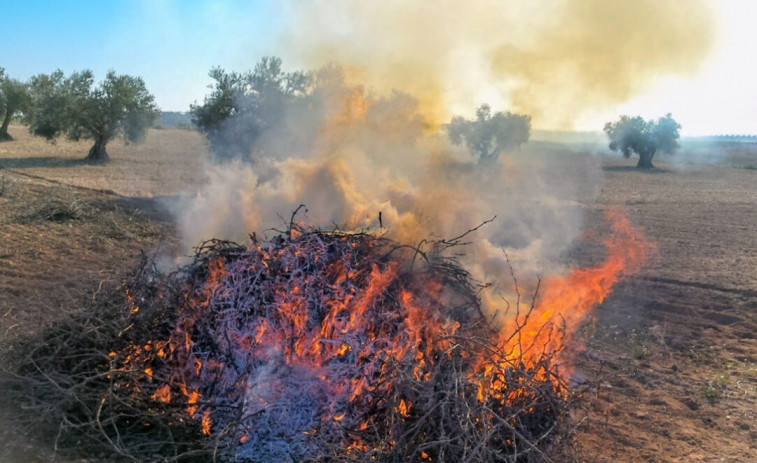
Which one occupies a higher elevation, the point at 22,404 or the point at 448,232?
the point at 448,232

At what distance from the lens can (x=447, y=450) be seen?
3.79 m

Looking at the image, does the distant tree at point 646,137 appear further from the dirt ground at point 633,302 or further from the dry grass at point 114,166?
the dry grass at point 114,166

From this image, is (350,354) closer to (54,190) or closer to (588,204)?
(54,190)

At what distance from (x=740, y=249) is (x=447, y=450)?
11.4 meters

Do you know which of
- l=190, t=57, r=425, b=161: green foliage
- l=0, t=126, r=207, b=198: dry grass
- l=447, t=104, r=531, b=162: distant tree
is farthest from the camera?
l=0, t=126, r=207, b=198: dry grass

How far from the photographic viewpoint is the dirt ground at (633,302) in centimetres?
493

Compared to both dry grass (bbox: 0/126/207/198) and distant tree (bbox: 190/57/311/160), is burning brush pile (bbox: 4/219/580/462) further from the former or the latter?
dry grass (bbox: 0/126/207/198)

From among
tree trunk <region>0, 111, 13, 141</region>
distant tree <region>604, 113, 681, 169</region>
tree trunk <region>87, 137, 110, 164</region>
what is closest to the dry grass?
tree trunk <region>87, 137, 110, 164</region>

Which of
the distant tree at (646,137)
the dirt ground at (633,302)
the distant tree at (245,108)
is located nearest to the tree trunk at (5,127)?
the dirt ground at (633,302)

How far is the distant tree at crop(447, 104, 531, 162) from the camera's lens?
1430cm

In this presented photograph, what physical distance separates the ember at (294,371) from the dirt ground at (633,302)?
47 cm

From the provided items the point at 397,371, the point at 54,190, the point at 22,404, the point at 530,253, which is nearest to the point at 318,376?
the point at 397,371

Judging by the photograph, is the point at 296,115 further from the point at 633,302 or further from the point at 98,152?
the point at 98,152

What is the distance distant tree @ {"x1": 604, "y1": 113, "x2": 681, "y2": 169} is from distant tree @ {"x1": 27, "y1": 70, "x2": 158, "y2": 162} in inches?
1210
